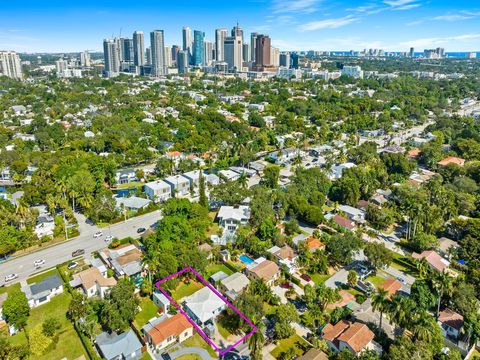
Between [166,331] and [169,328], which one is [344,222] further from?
[166,331]

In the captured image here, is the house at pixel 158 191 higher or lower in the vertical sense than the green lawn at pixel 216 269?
higher

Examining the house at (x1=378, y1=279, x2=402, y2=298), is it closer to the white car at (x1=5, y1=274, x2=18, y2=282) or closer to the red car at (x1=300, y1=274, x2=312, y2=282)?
the red car at (x1=300, y1=274, x2=312, y2=282)

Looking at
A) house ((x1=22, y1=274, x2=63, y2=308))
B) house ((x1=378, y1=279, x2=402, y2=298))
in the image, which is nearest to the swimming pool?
house ((x1=378, y1=279, x2=402, y2=298))

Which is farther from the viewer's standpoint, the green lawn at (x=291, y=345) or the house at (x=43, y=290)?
the house at (x=43, y=290)

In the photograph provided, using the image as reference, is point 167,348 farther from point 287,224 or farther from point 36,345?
point 287,224

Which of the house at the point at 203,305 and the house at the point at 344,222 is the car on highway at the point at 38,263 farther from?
the house at the point at 344,222

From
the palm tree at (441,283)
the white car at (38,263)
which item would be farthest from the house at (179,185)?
the palm tree at (441,283)
